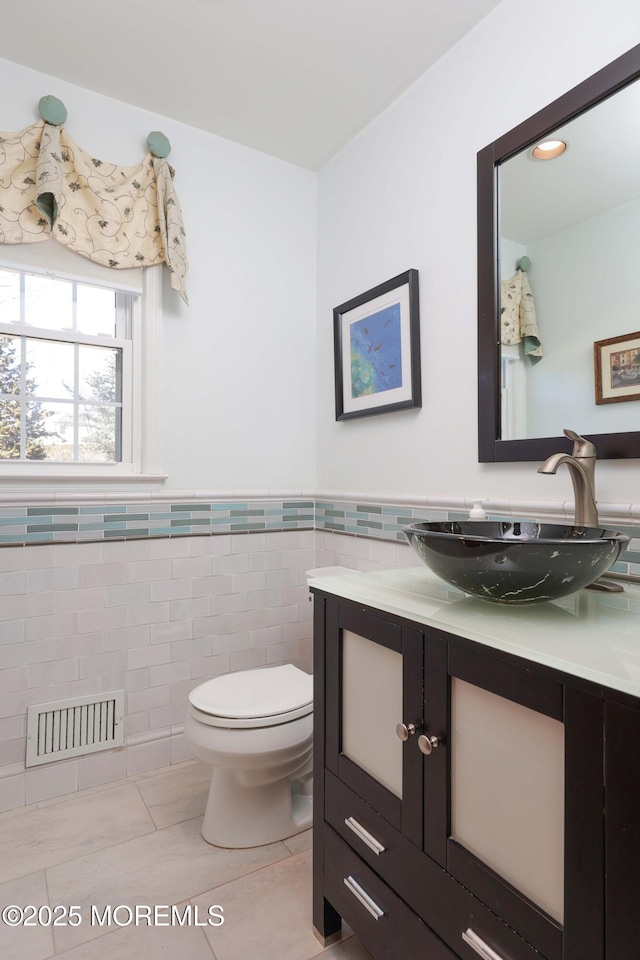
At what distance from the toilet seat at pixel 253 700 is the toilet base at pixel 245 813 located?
20 cm

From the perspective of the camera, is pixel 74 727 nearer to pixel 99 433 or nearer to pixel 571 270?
pixel 99 433

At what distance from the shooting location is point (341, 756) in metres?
1.28

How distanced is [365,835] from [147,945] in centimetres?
68

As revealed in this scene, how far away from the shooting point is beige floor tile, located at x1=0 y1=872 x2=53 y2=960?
4.31 ft

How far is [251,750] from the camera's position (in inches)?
62.7

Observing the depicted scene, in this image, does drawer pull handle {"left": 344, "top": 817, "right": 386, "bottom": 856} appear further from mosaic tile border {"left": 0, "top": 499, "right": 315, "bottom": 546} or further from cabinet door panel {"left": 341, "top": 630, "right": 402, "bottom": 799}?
mosaic tile border {"left": 0, "top": 499, "right": 315, "bottom": 546}

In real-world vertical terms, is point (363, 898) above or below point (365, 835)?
below

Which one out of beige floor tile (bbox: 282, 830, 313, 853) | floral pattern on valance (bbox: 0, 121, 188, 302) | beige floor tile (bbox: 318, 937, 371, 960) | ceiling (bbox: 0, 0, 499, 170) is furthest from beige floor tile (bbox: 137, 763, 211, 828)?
ceiling (bbox: 0, 0, 499, 170)

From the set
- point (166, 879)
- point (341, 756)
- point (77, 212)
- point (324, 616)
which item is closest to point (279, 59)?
point (77, 212)

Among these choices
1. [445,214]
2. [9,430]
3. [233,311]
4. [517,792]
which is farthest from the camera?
[233,311]

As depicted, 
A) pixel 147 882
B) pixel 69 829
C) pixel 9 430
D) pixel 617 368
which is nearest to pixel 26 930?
pixel 147 882

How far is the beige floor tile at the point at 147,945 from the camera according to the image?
1302 millimetres

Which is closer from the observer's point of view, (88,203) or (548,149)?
(548,149)

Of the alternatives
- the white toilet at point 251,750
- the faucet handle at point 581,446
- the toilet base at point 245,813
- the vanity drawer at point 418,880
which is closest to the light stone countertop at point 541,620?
the faucet handle at point 581,446
